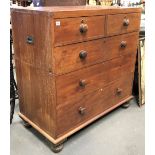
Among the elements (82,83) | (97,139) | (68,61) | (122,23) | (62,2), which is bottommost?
(97,139)

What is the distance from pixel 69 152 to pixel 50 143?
0.50ft

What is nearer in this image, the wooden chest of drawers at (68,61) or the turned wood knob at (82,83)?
the wooden chest of drawers at (68,61)

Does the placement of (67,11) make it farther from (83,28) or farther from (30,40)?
(30,40)

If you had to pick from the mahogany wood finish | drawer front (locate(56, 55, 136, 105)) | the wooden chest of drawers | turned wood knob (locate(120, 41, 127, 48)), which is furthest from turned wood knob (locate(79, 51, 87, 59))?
the mahogany wood finish

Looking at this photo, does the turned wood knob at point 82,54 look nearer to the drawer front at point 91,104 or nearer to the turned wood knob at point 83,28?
the turned wood knob at point 83,28

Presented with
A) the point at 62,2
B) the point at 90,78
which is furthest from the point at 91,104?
the point at 62,2

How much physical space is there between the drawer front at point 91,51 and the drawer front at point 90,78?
5cm

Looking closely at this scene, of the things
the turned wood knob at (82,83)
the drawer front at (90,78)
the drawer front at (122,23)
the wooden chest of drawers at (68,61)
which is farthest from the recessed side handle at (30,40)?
the drawer front at (122,23)

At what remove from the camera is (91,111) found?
171 cm

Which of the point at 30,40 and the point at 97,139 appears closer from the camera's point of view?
the point at 30,40

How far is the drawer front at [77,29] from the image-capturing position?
1.26m

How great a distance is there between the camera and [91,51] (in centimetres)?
152

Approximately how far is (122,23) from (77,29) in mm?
523

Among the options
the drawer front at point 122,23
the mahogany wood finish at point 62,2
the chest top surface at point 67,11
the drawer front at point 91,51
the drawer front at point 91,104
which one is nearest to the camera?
the chest top surface at point 67,11
